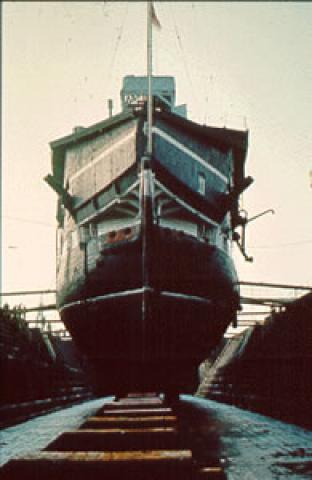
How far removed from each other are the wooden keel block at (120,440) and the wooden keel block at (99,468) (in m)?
0.94

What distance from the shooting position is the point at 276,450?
6.41 m

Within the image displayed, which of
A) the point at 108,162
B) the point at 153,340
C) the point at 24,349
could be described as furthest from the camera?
the point at 24,349

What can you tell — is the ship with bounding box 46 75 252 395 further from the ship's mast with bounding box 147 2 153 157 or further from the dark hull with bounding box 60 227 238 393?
the ship's mast with bounding box 147 2 153 157

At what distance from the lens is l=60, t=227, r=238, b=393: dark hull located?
39.6 ft

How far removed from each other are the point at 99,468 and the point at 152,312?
971cm

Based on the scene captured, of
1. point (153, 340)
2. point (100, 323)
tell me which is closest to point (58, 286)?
point (100, 323)

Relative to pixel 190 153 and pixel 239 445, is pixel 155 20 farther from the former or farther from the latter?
pixel 239 445

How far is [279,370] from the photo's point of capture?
12570 millimetres

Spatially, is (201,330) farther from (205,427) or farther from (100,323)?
(205,427)

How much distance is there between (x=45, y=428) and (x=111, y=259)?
186 inches

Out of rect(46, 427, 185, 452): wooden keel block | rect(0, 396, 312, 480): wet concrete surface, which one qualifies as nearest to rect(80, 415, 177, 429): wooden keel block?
rect(46, 427, 185, 452): wooden keel block

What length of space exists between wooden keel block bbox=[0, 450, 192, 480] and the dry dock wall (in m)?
8.21

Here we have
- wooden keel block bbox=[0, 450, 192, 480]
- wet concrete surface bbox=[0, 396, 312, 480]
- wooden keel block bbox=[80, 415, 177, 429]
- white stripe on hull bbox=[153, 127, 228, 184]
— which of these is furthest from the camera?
white stripe on hull bbox=[153, 127, 228, 184]

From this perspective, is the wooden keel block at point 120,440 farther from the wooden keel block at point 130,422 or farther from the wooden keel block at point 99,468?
the wooden keel block at point 99,468
